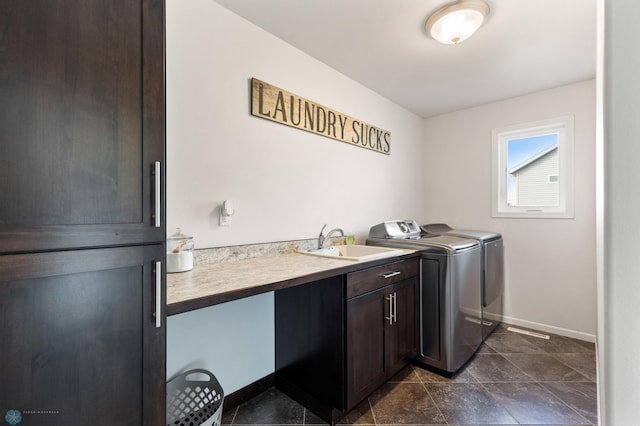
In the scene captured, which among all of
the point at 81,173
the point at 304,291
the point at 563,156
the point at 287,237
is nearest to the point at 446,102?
the point at 563,156

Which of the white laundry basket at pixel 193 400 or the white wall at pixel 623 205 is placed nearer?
the white wall at pixel 623 205

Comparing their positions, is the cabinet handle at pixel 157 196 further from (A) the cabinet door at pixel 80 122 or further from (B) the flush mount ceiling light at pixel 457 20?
(B) the flush mount ceiling light at pixel 457 20

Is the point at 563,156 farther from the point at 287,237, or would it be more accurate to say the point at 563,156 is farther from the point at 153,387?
the point at 153,387

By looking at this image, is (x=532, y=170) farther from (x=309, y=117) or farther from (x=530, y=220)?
(x=309, y=117)

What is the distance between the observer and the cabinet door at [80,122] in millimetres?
616

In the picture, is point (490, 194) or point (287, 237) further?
point (490, 194)

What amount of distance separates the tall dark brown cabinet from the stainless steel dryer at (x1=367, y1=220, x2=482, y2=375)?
181 centimetres

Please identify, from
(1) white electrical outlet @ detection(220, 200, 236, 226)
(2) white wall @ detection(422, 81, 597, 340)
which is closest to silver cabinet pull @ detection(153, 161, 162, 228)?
(1) white electrical outlet @ detection(220, 200, 236, 226)

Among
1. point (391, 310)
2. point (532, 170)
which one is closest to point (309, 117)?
point (391, 310)

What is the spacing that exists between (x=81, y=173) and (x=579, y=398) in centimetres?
281

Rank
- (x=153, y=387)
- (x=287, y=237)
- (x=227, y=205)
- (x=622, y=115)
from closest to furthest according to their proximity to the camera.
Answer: (x=622, y=115), (x=153, y=387), (x=227, y=205), (x=287, y=237)

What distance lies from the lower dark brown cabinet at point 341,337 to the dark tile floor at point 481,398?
0.37ft

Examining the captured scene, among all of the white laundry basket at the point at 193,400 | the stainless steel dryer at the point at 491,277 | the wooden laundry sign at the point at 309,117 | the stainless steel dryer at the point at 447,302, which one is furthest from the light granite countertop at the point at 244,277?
the stainless steel dryer at the point at 491,277

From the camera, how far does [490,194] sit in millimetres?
3068
